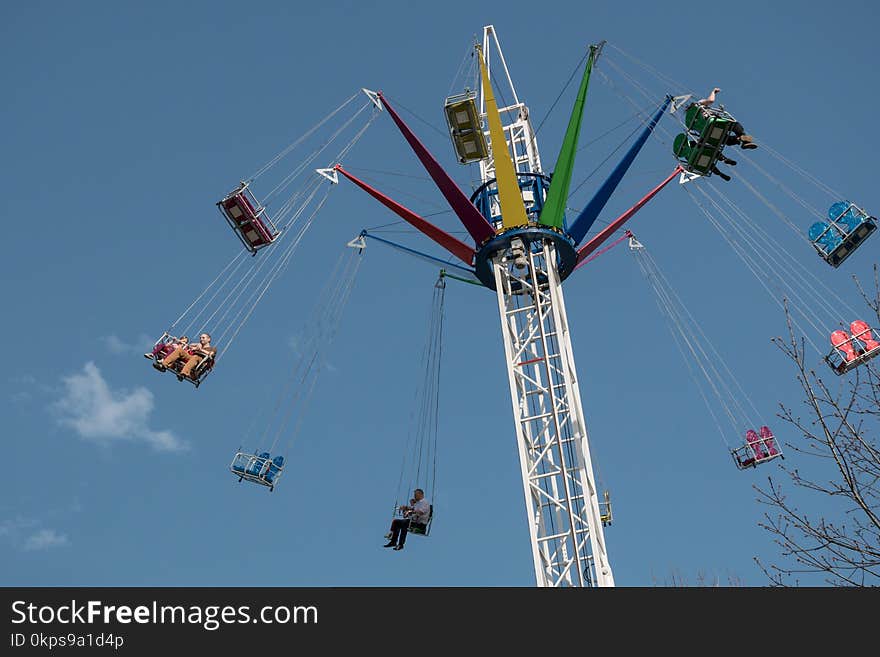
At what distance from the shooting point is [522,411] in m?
22.3

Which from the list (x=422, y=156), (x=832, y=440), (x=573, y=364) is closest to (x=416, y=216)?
(x=422, y=156)

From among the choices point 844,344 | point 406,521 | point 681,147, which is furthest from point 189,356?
point 844,344

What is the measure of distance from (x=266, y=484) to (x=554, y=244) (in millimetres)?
8055

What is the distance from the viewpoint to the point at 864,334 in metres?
22.5

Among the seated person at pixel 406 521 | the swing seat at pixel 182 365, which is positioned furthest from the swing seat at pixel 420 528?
the swing seat at pixel 182 365

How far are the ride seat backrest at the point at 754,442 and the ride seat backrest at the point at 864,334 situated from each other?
3315 mm

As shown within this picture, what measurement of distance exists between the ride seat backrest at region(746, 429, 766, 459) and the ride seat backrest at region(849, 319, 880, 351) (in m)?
3.32

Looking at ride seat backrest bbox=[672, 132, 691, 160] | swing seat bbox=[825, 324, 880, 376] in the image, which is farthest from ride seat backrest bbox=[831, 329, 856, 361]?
ride seat backrest bbox=[672, 132, 691, 160]

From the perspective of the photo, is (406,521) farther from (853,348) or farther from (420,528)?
(853,348)

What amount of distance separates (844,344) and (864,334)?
45cm

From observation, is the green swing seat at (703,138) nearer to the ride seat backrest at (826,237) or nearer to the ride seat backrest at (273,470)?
the ride seat backrest at (826,237)

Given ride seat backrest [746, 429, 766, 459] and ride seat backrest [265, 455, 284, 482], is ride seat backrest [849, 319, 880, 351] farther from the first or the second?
ride seat backrest [265, 455, 284, 482]

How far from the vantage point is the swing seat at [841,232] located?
898 inches
